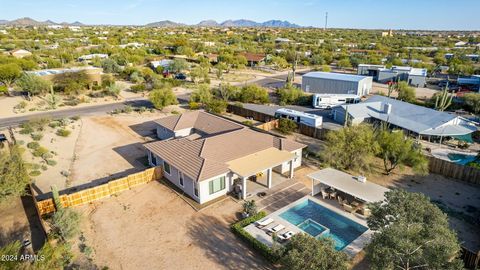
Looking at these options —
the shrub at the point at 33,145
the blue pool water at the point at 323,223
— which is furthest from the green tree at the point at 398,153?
the shrub at the point at 33,145

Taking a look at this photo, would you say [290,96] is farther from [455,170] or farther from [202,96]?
[455,170]

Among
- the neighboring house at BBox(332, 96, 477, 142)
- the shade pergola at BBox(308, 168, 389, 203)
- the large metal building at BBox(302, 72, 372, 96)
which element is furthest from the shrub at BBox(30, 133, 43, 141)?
the large metal building at BBox(302, 72, 372, 96)

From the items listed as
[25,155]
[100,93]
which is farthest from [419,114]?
[100,93]

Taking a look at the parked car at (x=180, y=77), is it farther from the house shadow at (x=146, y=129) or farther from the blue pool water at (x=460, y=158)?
the blue pool water at (x=460, y=158)

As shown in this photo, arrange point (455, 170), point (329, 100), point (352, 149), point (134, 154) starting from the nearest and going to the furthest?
1. point (455, 170)
2. point (352, 149)
3. point (134, 154)
4. point (329, 100)

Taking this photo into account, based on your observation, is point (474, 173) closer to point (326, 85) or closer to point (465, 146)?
point (465, 146)

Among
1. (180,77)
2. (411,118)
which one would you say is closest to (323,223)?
(411,118)
